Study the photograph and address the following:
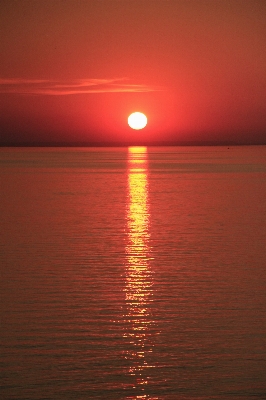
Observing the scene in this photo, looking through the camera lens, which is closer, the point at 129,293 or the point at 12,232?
the point at 129,293

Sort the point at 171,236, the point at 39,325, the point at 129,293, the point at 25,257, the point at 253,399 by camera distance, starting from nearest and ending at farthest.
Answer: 1. the point at 253,399
2. the point at 39,325
3. the point at 129,293
4. the point at 25,257
5. the point at 171,236

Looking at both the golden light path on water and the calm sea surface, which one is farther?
the golden light path on water

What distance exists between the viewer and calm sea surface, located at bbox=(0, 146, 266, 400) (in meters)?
4.88

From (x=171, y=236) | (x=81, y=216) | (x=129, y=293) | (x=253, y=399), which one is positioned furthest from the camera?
(x=81, y=216)

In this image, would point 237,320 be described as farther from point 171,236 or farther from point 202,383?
point 171,236

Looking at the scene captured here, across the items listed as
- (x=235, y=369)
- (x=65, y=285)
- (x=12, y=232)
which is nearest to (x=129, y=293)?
(x=65, y=285)

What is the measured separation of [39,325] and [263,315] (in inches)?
78.2

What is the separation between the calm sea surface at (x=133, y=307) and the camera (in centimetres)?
488

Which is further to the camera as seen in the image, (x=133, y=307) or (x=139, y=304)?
(x=139, y=304)

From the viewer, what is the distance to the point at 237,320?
6.42m

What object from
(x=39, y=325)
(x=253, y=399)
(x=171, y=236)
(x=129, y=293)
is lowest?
(x=253, y=399)

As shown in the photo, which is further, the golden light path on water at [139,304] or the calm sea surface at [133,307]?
the golden light path on water at [139,304]

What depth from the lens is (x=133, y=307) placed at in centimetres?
691

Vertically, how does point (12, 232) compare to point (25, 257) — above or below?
above
